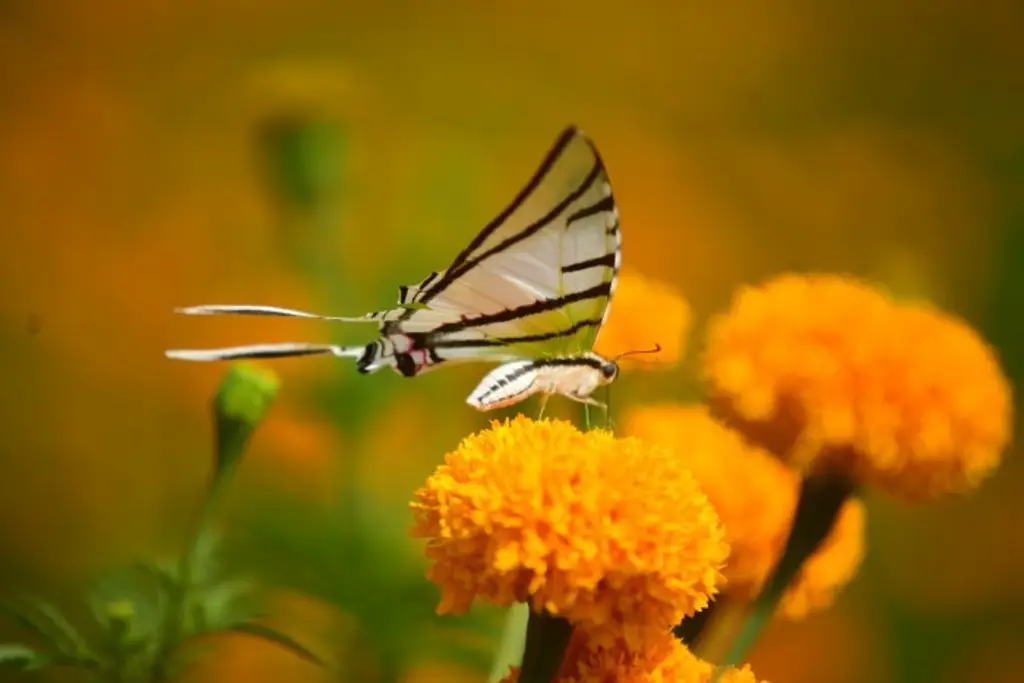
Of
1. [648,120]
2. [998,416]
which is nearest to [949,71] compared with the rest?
[648,120]

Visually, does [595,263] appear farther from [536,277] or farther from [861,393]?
[861,393]

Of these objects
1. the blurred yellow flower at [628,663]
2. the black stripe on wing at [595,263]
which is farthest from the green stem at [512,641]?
the black stripe on wing at [595,263]

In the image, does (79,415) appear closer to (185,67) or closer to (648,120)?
(185,67)

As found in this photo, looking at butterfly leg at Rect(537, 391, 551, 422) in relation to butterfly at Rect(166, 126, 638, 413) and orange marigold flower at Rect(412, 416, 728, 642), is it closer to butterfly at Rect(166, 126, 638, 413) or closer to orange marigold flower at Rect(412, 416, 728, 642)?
butterfly at Rect(166, 126, 638, 413)

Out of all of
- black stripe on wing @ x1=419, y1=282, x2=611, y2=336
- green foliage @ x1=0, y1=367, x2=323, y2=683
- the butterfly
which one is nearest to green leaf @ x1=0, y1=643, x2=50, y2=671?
green foliage @ x1=0, y1=367, x2=323, y2=683

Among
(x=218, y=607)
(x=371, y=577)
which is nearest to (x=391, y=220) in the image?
(x=371, y=577)
